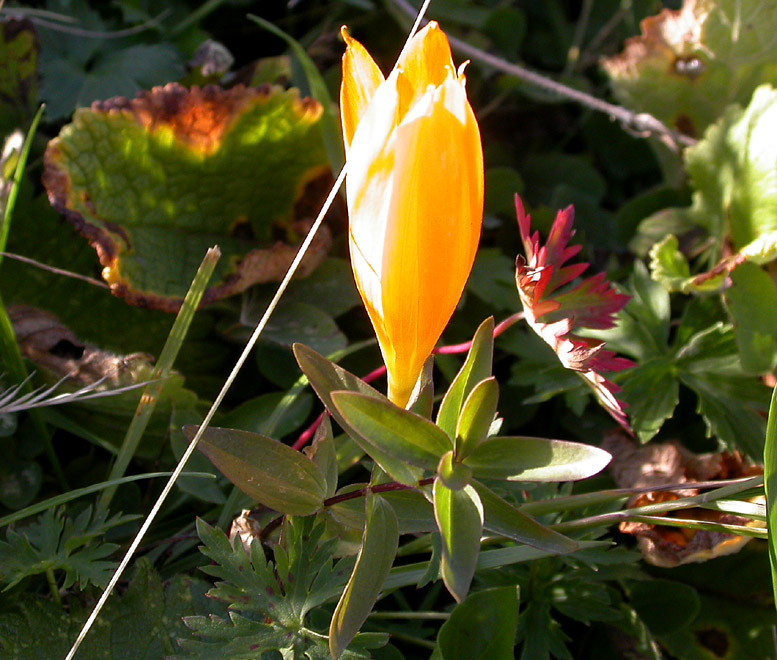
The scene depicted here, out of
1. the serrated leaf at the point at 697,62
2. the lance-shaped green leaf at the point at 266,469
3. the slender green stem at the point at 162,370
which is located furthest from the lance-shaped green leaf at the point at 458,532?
the serrated leaf at the point at 697,62

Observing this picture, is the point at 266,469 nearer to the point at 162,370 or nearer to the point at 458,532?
the point at 458,532

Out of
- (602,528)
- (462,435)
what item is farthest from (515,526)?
(602,528)

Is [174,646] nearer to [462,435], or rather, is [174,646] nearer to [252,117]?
[462,435]

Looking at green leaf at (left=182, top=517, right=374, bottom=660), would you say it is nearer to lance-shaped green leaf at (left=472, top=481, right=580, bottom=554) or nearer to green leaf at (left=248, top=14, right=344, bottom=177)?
lance-shaped green leaf at (left=472, top=481, right=580, bottom=554)

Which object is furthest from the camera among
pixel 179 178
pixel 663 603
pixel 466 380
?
pixel 179 178

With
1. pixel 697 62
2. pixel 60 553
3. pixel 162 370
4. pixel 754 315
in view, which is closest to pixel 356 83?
pixel 162 370
